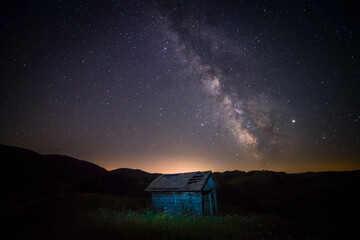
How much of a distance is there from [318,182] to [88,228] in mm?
57610

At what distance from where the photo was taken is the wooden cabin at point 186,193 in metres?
15.8

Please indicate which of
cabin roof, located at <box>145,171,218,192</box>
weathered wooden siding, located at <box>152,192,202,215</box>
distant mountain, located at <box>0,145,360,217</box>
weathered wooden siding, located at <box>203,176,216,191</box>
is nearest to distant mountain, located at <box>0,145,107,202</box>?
distant mountain, located at <box>0,145,360,217</box>

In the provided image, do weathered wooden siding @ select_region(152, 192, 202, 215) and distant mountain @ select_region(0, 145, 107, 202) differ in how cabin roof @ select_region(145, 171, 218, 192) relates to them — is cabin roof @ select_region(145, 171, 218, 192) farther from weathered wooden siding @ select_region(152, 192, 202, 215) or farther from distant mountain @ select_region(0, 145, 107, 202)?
distant mountain @ select_region(0, 145, 107, 202)

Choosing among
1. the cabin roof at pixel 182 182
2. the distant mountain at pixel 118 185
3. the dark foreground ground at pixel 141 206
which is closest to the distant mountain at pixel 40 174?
the distant mountain at pixel 118 185

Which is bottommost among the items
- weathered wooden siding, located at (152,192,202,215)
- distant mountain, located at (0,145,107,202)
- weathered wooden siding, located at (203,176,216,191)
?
weathered wooden siding, located at (152,192,202,215)

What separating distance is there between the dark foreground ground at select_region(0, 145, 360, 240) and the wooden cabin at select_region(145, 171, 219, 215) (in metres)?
2.36

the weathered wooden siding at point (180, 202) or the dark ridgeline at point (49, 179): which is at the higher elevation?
the dark ridgeline at point (49, 179)

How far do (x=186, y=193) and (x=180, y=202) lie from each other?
113cm

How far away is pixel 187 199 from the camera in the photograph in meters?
16.5

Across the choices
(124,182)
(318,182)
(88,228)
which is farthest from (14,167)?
(318,182)

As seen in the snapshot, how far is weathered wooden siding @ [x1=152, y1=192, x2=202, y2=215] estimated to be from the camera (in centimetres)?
1574

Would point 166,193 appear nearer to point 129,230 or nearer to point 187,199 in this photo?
point 187,199

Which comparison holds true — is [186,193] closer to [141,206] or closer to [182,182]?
[182,182]

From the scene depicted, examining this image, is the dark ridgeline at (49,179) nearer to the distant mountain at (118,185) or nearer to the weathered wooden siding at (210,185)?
the distant mountain at (118,185)
